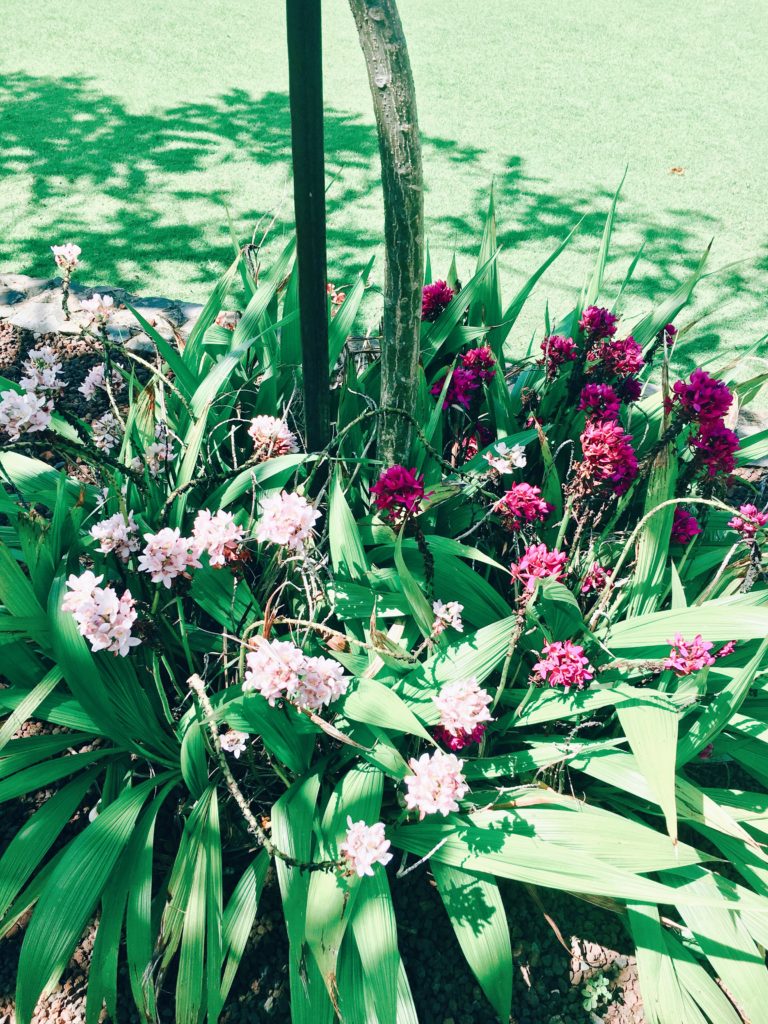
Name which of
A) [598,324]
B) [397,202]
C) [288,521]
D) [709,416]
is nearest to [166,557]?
[288,521]

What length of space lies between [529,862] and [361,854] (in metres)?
0.32

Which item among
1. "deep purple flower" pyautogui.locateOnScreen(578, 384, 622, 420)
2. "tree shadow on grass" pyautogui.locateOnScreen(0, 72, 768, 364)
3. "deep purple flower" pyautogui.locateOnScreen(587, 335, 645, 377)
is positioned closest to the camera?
"deep purple flower" pyautogui.locateOnScreen(578, 384, 622, 420)

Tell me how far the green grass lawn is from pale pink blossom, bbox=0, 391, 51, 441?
153 centimetres

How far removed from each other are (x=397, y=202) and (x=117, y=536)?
35.1 inches

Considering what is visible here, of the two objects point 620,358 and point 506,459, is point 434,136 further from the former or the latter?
point 506,459

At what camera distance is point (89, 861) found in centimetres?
138

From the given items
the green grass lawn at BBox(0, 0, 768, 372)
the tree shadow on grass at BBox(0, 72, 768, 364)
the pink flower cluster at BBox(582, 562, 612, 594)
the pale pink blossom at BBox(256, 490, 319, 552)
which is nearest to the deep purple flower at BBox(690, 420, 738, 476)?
the pink flower cluster at BBox(582, 562, 612, 594)

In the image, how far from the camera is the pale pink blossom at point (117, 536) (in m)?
1.57

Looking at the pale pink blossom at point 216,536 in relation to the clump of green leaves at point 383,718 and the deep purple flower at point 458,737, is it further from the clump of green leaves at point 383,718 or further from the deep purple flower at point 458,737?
the deep purple flower at point 458,737

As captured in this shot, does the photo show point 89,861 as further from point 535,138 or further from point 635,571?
point 535,138

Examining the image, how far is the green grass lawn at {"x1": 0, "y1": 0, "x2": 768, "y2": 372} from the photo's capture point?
3727mm

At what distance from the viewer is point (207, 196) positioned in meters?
4.09

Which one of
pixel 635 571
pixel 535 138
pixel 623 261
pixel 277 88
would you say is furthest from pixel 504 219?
pixel 635 571

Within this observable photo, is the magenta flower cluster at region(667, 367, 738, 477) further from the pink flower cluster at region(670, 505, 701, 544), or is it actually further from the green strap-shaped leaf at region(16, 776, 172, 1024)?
the green strap-shaped leaf at region(16, 776, 172, 1024)
